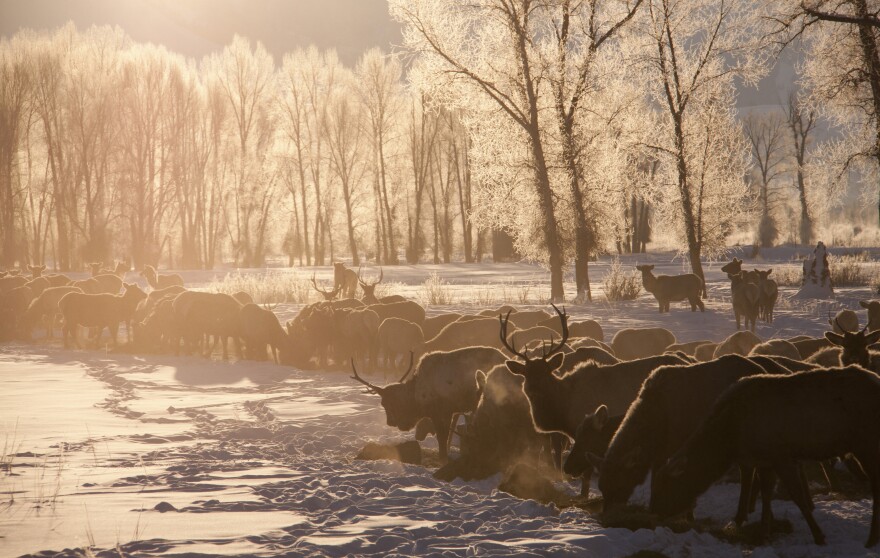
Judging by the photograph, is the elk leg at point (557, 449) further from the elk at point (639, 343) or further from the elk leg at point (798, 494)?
the elk at point (639, 343)

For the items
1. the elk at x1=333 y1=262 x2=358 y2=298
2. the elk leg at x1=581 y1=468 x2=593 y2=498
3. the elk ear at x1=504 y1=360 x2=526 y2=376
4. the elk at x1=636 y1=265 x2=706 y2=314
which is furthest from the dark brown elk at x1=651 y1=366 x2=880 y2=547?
the elk at x1=333 y1=262 x2=358 y2=298

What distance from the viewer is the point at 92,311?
2170 cm

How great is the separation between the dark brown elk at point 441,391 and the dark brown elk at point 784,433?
380 cm

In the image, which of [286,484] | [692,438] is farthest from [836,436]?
[286,484]

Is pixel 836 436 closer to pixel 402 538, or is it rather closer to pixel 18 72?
pixel 402 538

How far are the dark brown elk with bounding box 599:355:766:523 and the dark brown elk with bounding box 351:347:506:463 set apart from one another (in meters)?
3.09

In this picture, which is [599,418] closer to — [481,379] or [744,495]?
[744,495]

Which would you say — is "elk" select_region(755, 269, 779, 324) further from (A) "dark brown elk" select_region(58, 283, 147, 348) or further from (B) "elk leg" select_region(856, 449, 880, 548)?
(A) "dark brown elk" select_region(58, 283, 147, 348)

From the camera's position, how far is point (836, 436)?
23.5ft

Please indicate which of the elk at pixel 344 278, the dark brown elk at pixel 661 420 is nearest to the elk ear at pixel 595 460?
the dark brown elk at pixel 661 420

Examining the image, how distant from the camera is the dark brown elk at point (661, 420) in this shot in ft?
25.4

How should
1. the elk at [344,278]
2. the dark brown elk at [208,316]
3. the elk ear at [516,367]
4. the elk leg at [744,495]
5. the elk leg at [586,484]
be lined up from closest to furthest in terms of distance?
the elk leg at [744,495] < the elk leg at [586,484] < the elk ear at [516,367] < the dark brown elk at [208,316] < the elk at [344,278]

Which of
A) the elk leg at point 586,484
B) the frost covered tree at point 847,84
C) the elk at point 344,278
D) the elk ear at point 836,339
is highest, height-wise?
the frost covered tree at point 847,84

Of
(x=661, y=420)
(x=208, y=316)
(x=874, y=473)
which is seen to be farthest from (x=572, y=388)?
(x=208, y=316)
